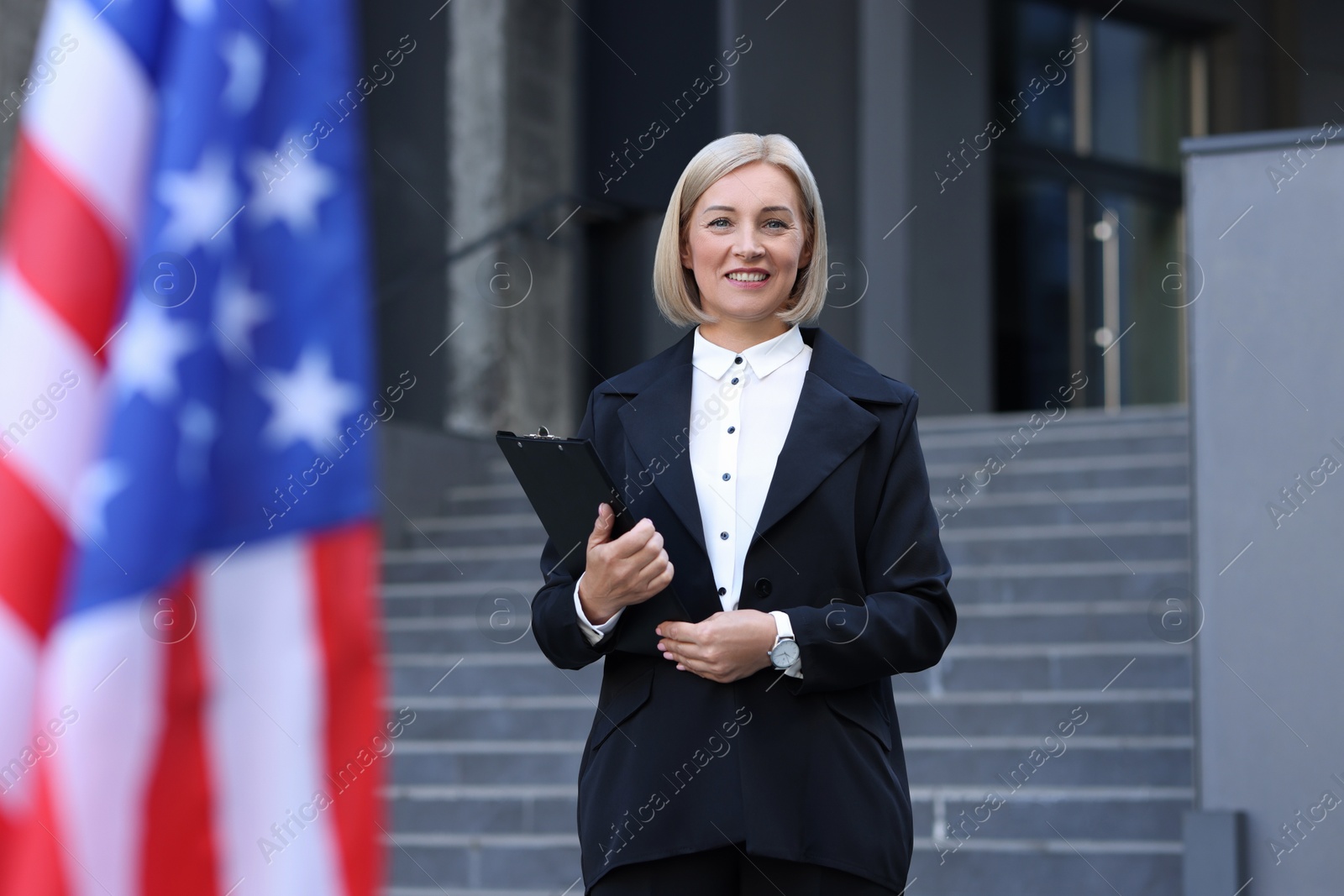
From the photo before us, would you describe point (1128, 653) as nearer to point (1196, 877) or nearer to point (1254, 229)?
point (1196, 877)

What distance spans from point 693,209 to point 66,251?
87 centimetres

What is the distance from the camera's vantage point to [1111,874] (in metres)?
4.48

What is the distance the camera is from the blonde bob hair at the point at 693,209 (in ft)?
6.69

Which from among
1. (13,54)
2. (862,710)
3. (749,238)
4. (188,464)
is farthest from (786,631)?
(13,54)

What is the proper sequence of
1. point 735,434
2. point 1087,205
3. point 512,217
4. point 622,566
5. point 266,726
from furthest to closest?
1. point 1087,205
2. point 512,217
3. point 735,434
4. point 622,566
5. point 266,726

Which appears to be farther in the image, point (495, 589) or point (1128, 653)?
point (495, 589)

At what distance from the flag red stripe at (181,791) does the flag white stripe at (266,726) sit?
0.04 feet

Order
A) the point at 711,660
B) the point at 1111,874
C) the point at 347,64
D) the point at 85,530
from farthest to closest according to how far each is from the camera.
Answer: the point at 1111,874
the point at 711,660
the point at 347,64
the point at 85,530

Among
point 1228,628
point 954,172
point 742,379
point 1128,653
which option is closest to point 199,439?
point 742,379

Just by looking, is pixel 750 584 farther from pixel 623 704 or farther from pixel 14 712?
pixel 14 712

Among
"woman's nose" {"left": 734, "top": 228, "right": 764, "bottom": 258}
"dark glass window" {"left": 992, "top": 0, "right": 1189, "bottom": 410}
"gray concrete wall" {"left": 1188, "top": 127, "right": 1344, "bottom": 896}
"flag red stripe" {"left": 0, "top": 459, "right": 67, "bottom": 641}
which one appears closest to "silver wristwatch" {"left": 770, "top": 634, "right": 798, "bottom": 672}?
"woman's nose" {"left": 734, "top": 228, "right": 764, "bottom": 258}

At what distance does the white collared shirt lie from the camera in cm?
201

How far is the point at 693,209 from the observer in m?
2.09

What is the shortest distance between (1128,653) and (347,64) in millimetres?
4394
